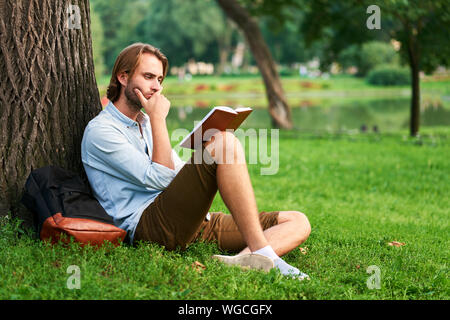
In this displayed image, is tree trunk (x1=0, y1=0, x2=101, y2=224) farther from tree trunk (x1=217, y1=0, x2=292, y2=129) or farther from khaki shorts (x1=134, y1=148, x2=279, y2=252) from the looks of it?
tree trunk (x1=217, y1=0, x2=292, y2=129)

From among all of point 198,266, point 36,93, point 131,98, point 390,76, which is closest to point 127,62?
point 131,98

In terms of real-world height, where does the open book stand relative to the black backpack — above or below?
above

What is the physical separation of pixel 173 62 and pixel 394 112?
37.0 meters

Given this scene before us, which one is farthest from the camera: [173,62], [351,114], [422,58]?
[173,62]

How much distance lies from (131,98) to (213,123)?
74 cm

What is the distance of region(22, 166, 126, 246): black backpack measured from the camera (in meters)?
3.25

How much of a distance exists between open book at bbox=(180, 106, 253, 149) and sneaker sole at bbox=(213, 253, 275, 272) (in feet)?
2.44

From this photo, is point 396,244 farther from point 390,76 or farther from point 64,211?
point 390,76

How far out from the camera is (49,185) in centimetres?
339

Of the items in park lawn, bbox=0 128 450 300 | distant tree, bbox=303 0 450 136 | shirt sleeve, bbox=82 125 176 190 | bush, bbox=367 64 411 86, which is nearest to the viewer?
park lawn, bbox=0 128 450 300

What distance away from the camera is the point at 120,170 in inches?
135

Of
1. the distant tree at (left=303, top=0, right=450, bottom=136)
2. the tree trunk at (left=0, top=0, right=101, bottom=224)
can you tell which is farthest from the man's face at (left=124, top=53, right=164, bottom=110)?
the distant tree at (left=303, top=0, right=450, bottom=136)
